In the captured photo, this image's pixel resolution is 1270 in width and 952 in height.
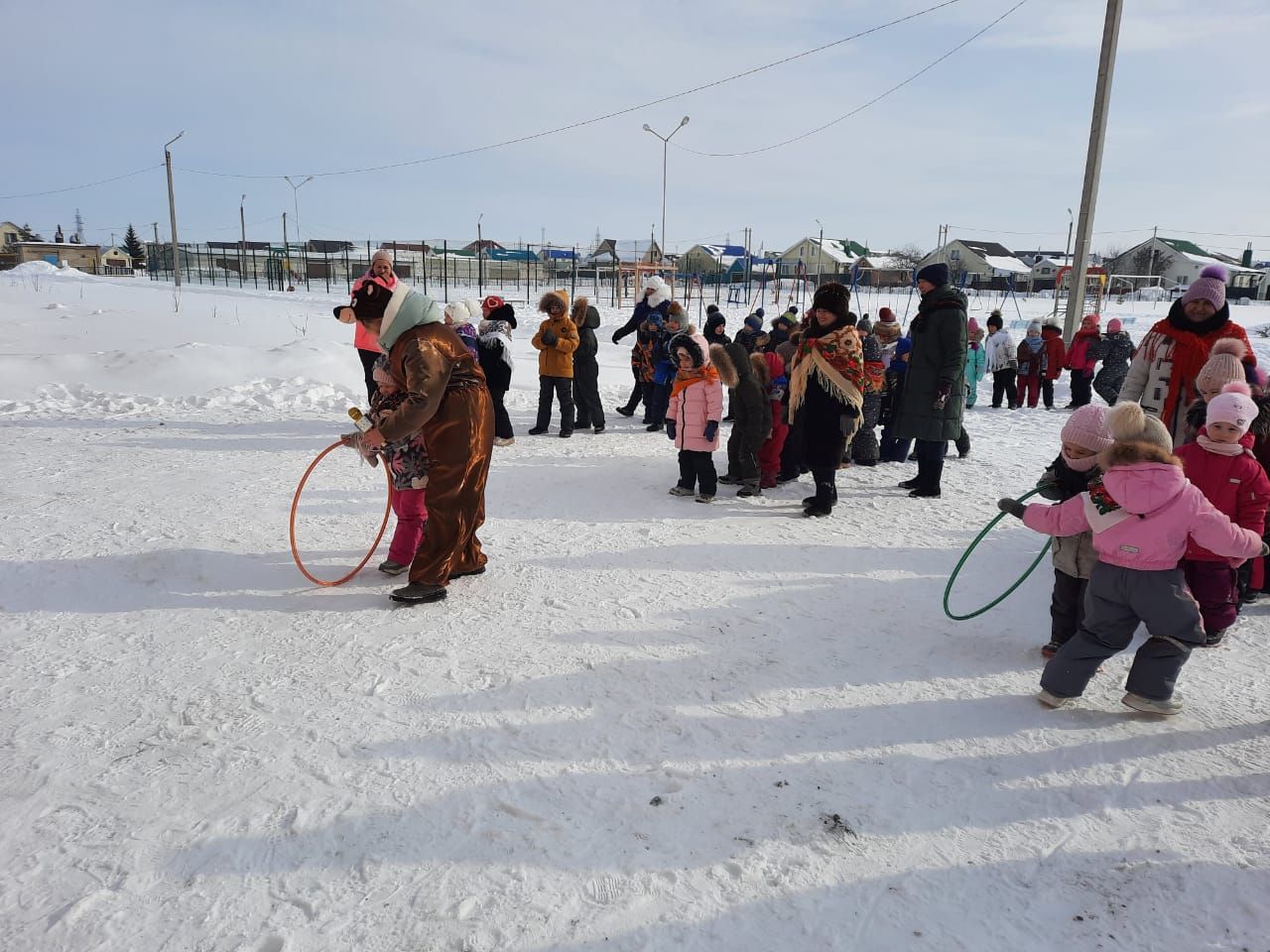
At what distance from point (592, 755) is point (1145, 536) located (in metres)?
2.29

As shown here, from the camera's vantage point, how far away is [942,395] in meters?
6.05

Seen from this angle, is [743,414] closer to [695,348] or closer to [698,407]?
[698,407]

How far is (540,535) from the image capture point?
535cm

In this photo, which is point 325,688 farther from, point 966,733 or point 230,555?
point 966,733

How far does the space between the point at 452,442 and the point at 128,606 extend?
1.93 meters

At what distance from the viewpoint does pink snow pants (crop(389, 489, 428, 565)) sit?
4520mm

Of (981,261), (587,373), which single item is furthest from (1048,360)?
(981,261)

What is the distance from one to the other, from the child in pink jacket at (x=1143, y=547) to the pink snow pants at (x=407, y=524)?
3296 mm

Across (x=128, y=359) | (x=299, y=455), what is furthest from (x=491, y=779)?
(x=128, y=359)

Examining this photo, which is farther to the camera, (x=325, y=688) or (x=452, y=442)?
(x=452, y=442)

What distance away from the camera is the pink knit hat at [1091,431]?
3365mm

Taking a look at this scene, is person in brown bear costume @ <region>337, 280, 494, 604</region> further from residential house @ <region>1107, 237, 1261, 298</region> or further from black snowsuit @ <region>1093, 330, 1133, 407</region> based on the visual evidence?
residential house @ <region>1107, 237, 1261, 298</region>

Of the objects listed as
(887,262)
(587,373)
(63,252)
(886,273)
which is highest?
(887,262)

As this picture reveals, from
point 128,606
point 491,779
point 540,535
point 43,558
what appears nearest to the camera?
point 491,779
